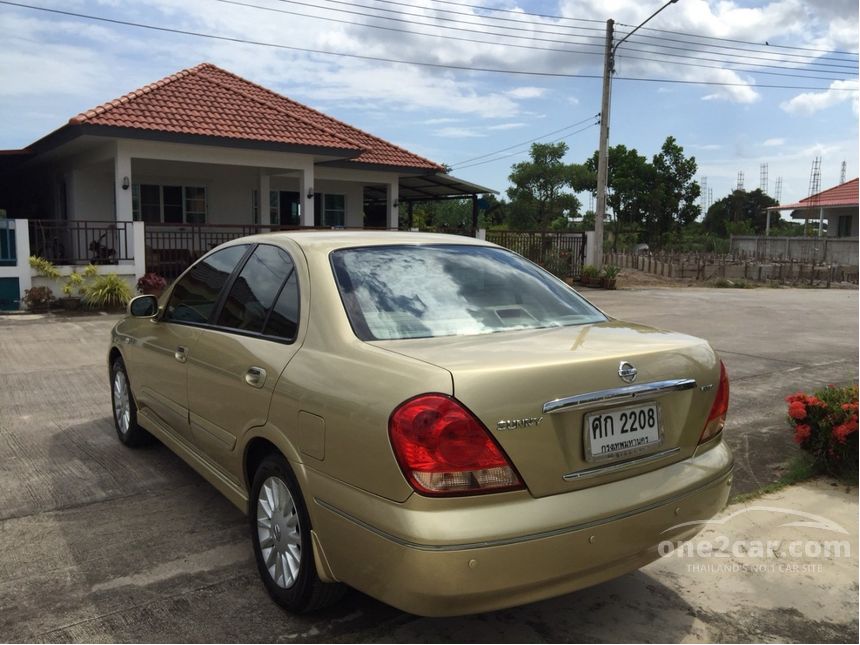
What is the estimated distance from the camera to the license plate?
8.18ft

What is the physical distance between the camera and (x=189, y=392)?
3.78 metres

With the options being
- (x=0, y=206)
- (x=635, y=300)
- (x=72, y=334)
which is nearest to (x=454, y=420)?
(x=72, y=334)

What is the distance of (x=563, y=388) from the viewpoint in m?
2.43

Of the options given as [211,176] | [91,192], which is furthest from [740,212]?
[91,192]

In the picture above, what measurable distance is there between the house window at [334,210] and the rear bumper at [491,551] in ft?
65.5

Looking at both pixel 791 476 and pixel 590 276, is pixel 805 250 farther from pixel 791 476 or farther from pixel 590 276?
pixel 791 476

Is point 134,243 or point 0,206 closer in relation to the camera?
point 134,243

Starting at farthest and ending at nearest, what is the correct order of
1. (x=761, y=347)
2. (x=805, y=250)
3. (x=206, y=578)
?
(x=805, y=250), (x=761, y=347), (x=206, y=578)

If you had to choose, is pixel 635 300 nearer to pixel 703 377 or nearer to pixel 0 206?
pixel 703 377

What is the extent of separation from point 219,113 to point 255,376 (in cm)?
1532

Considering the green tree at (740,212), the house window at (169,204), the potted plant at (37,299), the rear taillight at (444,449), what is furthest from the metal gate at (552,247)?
the green tree at (740,212)

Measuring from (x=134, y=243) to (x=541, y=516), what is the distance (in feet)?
46.4

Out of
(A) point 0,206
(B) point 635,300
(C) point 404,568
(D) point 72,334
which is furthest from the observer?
(A) point 0,206

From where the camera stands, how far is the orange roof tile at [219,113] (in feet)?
49.6
